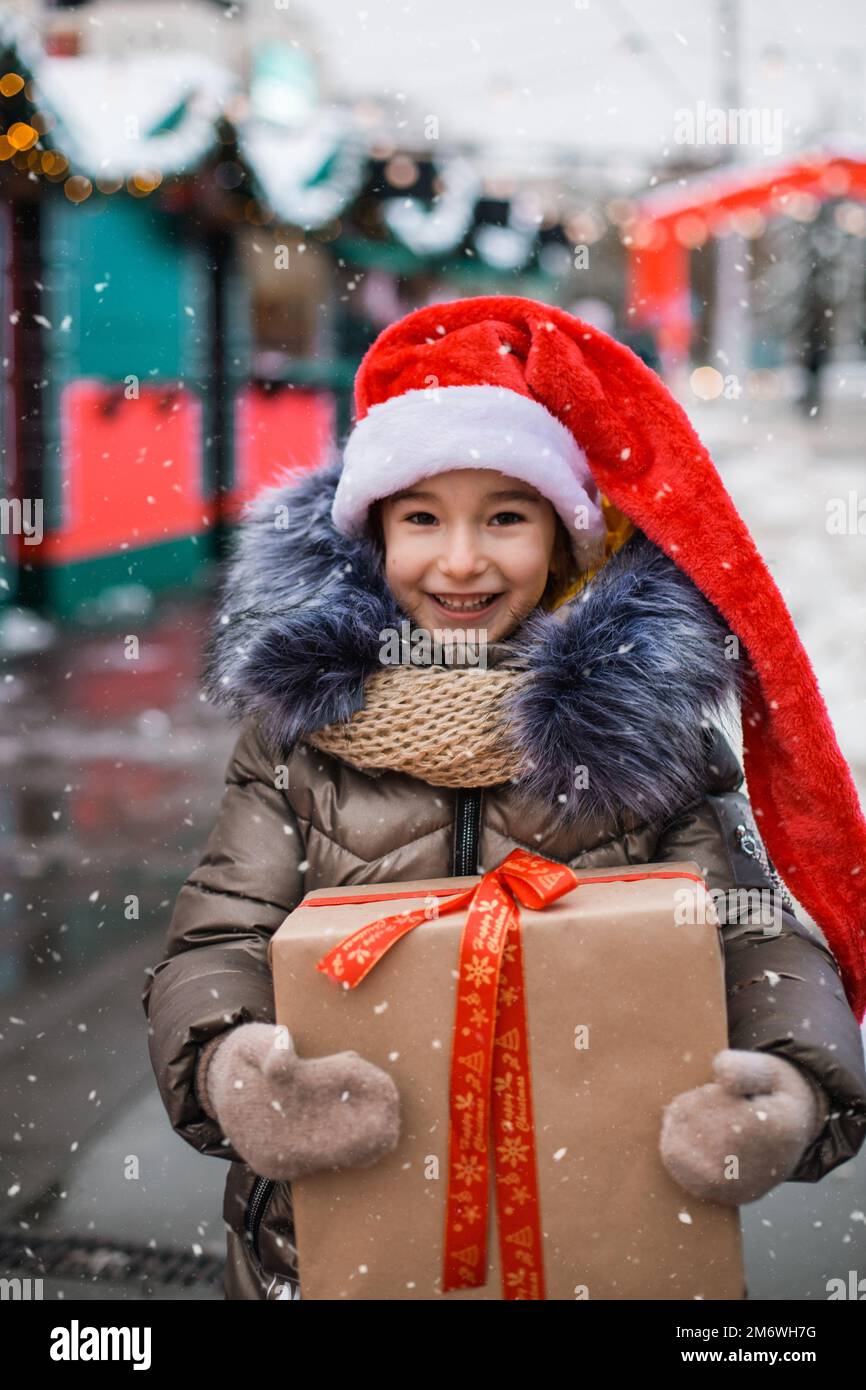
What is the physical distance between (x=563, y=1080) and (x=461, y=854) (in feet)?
1.33

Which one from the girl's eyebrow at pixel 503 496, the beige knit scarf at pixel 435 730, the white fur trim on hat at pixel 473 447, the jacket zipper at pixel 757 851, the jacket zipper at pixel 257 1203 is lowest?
the jacket zipper at pixel 257 1203

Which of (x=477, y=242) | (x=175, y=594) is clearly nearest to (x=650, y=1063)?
(x=175, y=594)

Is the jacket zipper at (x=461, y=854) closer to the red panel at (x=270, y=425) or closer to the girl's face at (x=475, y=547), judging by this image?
the girl's face at (x=475, y=547)

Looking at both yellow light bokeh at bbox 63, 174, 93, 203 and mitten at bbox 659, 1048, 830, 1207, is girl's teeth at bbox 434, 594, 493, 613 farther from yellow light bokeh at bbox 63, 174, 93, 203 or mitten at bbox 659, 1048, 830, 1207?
yellow light bokeh at bbox 63, 174, 93, 203

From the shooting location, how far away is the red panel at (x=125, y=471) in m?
8.62

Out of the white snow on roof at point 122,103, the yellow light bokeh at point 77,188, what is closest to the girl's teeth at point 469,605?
the white snow on roof at point 122,103

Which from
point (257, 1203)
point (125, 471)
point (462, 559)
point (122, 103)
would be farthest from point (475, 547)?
→ point (125, 471)

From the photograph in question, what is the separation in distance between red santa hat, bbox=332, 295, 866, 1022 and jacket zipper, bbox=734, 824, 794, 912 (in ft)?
0.07

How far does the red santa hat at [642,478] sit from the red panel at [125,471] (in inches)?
270

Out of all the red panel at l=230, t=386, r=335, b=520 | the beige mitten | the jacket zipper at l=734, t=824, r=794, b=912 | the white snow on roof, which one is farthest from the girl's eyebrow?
the red panel at l=230, t=386, r=335, b=520

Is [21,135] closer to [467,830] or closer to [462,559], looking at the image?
[462,559]

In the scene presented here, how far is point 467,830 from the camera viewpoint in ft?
5.70

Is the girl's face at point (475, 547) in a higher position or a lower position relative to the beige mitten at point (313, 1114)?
higher

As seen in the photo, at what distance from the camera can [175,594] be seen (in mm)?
9750
